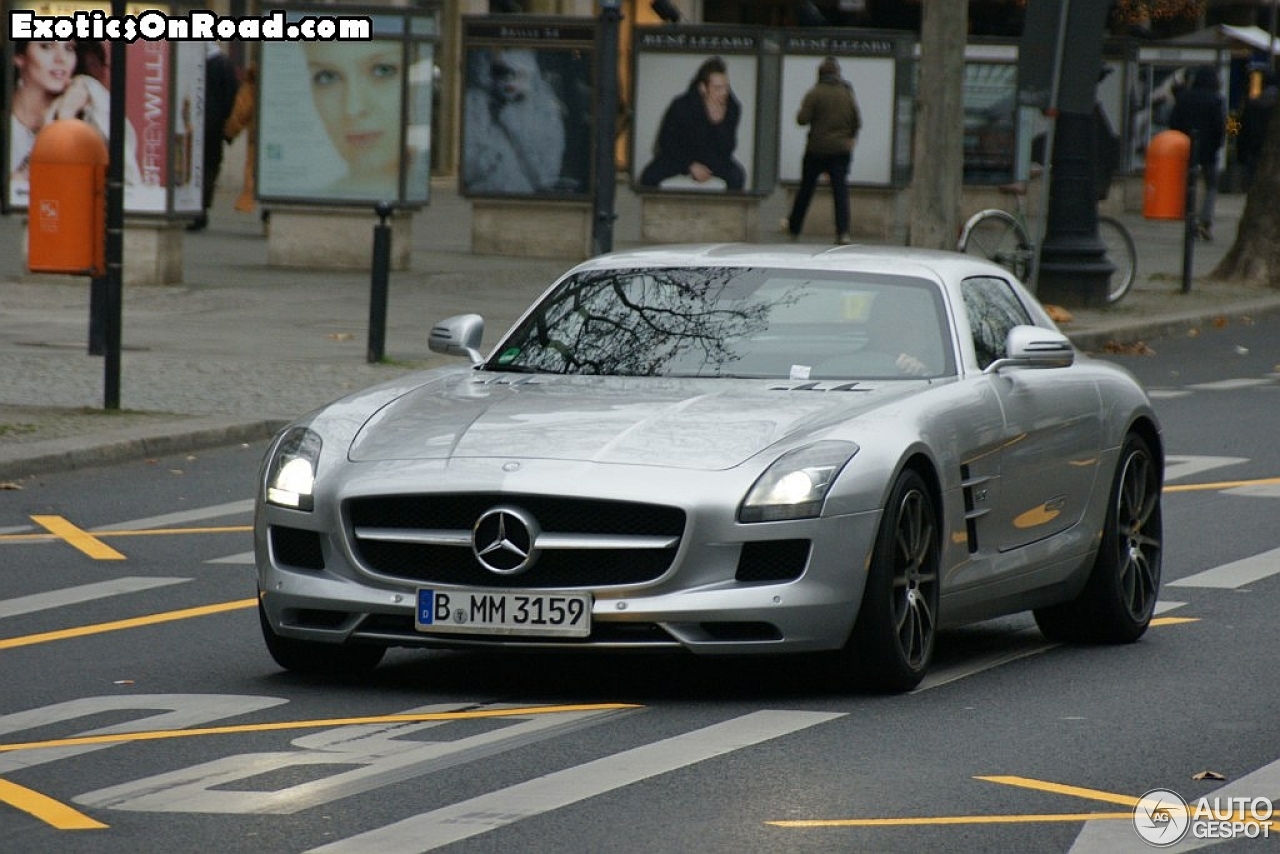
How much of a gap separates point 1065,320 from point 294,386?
8865 mm

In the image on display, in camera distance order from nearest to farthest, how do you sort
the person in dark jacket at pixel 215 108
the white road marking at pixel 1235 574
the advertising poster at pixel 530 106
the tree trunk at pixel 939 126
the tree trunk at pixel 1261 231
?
1. the white road marking at pixel 1235 574
2. the tree trunk at pixel 939 126
3. the tree trunk at pixel 1261 231
4. the advertising poster at pixel 530 106
5. the person in dark jacket at pixel 215 108

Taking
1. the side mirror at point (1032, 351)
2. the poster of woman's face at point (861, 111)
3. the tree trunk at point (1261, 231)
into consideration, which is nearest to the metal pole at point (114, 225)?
the side mirror at point (1032, 351)

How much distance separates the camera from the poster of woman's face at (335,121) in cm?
2559

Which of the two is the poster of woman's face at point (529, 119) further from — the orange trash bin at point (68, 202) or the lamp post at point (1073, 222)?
the orange trash bin at point (68, 202)

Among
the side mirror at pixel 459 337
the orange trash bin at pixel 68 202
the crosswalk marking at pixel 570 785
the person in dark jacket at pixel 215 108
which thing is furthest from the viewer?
the person in dark jacket at pixel 215 108

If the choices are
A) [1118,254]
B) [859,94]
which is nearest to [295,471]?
[1118,254]

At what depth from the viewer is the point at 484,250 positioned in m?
29.2

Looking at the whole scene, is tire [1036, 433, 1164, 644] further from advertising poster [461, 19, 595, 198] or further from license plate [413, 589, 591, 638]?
advertising poster [461, 19, 595, 198]

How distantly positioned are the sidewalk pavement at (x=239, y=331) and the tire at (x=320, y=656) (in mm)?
5301

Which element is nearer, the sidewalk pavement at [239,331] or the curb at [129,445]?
the curb at [129,445]

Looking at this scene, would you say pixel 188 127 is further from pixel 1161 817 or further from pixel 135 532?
pixel 1161 817

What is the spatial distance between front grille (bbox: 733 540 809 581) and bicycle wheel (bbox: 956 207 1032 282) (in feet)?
56.0

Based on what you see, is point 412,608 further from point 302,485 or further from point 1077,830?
point 1077,830

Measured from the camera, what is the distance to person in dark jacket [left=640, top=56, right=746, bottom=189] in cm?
2970
